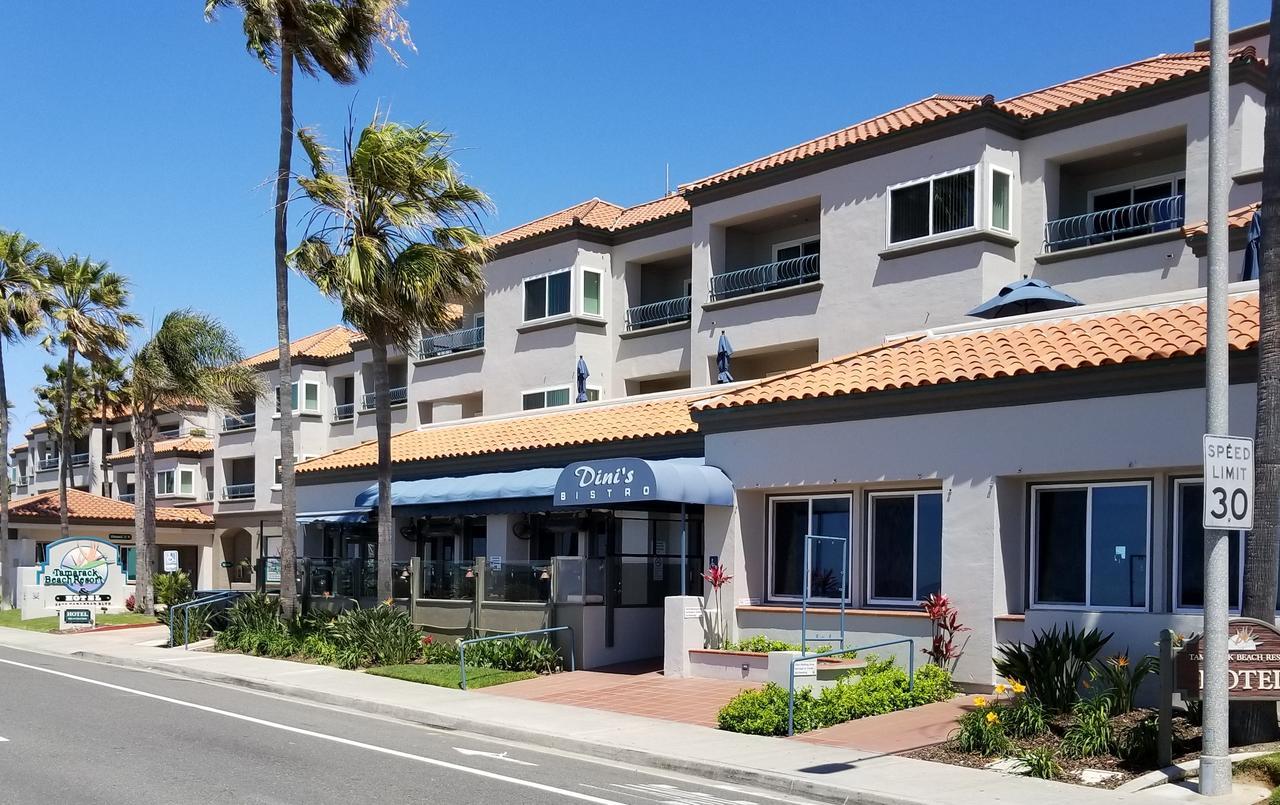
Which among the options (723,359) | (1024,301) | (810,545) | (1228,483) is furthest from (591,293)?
(1228,483)

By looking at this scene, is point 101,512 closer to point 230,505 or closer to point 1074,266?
point 230,505

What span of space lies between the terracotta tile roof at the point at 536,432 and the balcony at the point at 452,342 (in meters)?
4.04

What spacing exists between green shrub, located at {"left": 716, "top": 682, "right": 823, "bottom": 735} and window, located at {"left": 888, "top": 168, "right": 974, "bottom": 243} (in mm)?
12393

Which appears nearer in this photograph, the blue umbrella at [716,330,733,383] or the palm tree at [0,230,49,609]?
the blue umbrella at [716,330,733,383]

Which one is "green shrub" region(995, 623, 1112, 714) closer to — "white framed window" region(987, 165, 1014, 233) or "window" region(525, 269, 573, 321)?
"white framed window" region(987, 165, 1014, 233)

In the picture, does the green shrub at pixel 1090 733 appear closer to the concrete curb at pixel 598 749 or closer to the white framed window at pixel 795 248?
the concrete curb at pixel 598 749

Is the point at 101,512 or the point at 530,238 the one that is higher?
the point at 530,238

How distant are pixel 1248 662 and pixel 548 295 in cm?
2484

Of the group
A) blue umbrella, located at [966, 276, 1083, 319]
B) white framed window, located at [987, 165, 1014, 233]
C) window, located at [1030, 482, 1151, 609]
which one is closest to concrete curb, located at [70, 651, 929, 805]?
window, located at [1030, 482, 1151, 609]

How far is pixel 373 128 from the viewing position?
23.9 metres

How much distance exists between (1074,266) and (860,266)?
439 cm

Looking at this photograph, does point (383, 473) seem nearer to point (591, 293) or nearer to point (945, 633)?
point (591, 293)

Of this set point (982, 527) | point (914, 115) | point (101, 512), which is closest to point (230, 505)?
point (101, 512)

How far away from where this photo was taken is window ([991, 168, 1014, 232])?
81.6ft
